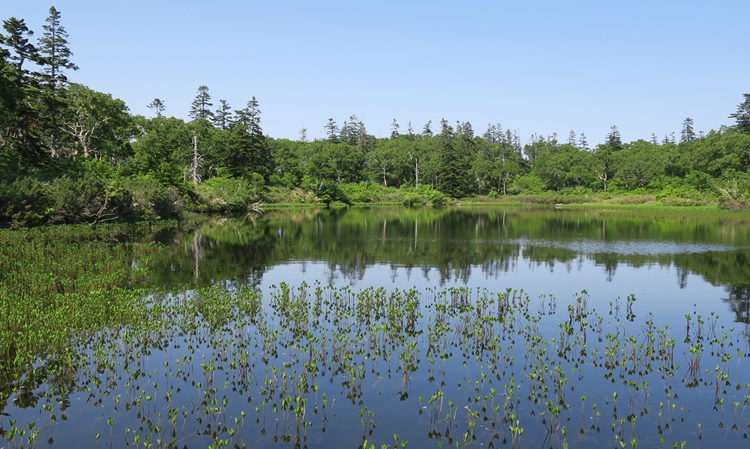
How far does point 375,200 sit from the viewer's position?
379ft

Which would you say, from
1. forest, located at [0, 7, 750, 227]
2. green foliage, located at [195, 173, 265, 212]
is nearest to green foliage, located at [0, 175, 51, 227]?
forest, located at [0, 7, 750, 227]

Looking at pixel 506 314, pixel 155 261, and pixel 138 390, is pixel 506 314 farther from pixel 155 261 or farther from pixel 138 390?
pixel 155 261

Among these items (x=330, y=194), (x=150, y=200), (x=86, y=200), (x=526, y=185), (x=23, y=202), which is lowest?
(x=23, y=202)

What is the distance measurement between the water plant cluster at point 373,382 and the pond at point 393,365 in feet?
Answer: 0.16

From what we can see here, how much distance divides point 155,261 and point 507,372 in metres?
21.3

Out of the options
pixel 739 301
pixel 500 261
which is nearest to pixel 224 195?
pixel 500 261

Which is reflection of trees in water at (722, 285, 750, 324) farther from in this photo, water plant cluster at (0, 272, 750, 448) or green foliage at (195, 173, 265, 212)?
green foliage at (195, 173, 265, 212)

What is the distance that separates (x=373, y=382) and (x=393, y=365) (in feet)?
3.80

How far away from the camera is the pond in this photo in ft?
29.2

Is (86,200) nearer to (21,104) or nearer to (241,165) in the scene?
(21,104)

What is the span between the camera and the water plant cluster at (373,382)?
880 cm

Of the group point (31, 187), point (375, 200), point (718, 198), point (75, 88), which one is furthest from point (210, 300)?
point (375, 200)

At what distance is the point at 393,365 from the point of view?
1220 cm

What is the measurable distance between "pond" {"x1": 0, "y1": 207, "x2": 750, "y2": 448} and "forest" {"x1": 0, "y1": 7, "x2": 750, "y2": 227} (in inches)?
820
